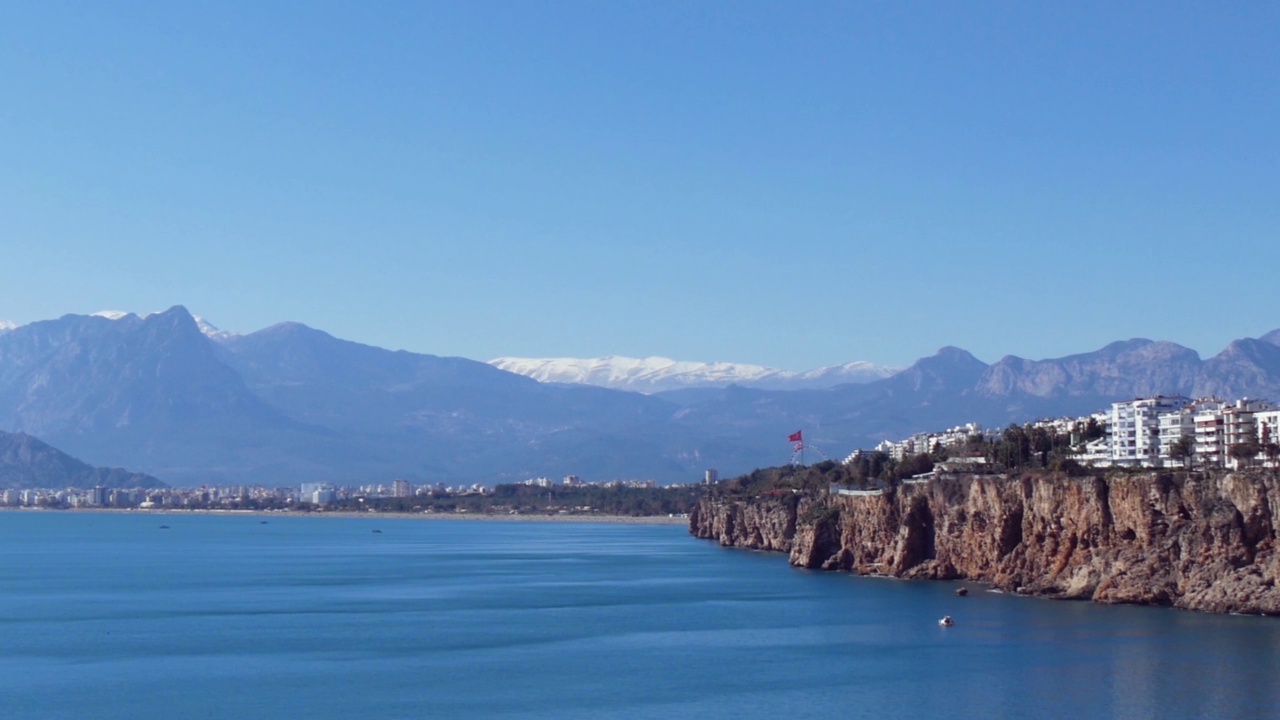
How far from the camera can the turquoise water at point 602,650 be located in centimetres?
3684

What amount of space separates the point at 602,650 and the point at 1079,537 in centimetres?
1938

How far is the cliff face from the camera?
47875 millimetres

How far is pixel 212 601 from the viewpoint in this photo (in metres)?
63.0

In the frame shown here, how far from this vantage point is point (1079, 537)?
182ft

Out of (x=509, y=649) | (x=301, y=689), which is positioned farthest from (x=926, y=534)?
(x=301, y=689)

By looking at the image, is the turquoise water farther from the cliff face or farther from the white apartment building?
the white apartment building

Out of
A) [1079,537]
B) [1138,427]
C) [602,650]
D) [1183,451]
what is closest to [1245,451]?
[1183,451]

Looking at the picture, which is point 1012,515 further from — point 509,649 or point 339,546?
point 339,546

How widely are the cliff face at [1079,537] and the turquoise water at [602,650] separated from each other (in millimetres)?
1434

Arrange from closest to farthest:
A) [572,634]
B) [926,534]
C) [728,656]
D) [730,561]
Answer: [728,656] → [572,634] → [926,534] → [730,561]

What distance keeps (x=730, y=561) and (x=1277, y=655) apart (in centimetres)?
4963

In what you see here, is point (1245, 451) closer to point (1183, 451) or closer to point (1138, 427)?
point (1183, 451)

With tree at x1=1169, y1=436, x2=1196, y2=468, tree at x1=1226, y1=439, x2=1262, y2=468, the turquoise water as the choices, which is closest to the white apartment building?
tree at x1=1169, y1=436, x2=1196, y2=468

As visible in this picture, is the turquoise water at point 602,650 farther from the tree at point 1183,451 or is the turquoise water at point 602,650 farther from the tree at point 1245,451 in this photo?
the tree at point 1245,451
